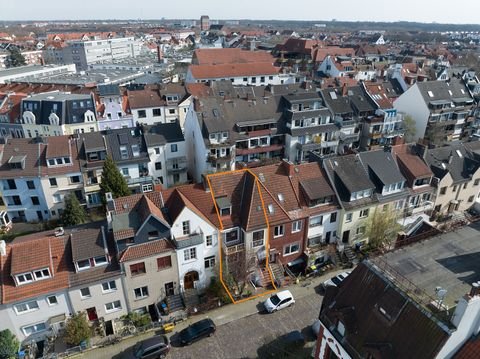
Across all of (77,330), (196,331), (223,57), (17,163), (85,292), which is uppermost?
(223,57)

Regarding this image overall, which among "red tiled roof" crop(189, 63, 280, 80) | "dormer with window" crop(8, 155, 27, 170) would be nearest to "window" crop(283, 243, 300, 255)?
"dormer with window" crop(8, 155, 27, 170)

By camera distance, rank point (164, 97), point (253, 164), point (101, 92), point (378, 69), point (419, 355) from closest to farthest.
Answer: point (419, 355) → point (253, 164) → point (101, 92) → point (164, 97) → point (378, 69)

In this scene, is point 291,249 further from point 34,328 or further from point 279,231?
point 34,328

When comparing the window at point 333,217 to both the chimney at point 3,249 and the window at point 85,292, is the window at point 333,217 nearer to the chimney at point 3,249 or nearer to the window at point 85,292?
the window at point 85,292

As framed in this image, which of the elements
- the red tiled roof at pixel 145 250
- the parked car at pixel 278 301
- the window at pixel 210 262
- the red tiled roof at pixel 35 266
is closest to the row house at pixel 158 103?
the window at pixel 210 262

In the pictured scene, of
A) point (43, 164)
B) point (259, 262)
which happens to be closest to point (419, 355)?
point (259, 262)

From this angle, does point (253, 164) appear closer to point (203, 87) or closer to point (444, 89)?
point (203, 87)

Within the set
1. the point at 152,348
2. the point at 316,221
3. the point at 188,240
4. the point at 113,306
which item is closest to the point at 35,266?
the point at 113,306
